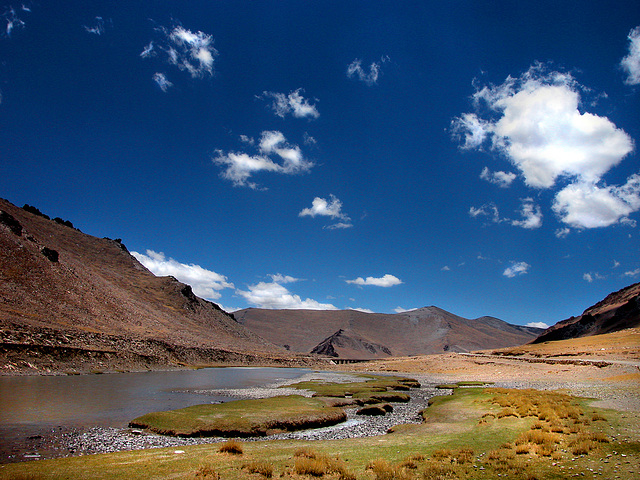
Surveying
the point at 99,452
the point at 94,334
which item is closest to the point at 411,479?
the point at 99,452

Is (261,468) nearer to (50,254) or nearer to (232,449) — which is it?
(232,449)

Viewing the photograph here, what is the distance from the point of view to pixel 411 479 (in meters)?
11.4

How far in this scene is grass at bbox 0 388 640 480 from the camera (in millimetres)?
11953

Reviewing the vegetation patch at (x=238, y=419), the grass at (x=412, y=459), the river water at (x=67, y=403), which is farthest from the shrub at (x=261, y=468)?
the river water at (x=67, y=403)

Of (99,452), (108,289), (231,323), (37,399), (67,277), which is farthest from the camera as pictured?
(231,323)

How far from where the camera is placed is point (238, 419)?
83.5 feet

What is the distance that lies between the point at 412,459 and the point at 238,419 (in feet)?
51.8

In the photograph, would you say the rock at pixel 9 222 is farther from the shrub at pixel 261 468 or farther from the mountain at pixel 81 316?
the shrub at pixel 261 468

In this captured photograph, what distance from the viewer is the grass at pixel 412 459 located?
39.2 ft

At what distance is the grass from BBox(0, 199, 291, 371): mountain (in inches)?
1900

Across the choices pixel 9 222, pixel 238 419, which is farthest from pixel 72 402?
pixel 9 222

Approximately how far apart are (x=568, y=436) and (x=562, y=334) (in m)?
196

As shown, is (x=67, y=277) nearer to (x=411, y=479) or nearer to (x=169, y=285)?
(x=169, y=285)

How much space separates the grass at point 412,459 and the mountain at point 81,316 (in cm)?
4826
